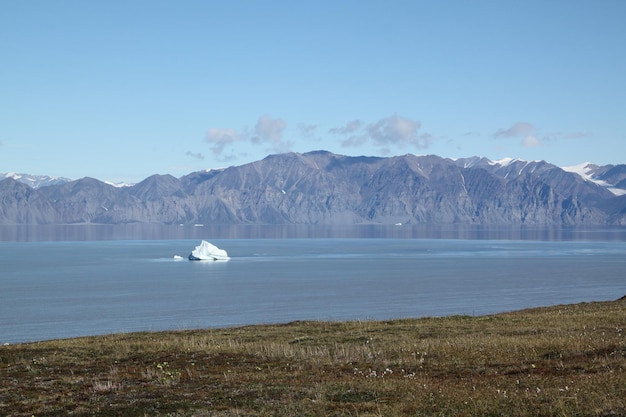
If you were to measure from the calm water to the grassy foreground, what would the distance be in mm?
36615

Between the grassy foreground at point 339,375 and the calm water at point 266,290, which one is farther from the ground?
the grassy foreground at point 339,375

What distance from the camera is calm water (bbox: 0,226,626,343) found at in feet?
246

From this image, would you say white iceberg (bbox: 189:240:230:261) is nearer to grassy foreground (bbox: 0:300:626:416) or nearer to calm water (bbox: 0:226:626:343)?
calm water (bbox: 0:226:626:343)

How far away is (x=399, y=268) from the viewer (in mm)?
146125

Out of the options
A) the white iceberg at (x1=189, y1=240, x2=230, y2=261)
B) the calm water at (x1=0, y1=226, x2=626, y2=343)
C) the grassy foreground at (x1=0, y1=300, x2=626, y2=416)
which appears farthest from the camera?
the white iceberg at (x1=189, y1=240, x2=230, y2=261)

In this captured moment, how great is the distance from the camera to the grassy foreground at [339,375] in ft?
57.6

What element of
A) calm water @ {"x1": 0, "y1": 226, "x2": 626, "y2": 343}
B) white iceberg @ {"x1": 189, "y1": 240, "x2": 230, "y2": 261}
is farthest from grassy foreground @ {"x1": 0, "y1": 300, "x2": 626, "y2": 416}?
white iceberg @ {"x1": 189, "y1": 240, "x2": 230, "y2": 261}

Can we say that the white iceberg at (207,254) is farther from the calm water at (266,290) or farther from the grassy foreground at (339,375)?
the grassy foreground at (339,375)

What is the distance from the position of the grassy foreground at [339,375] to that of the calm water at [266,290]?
36615mm

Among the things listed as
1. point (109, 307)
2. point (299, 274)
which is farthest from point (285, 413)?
point (299, 274)

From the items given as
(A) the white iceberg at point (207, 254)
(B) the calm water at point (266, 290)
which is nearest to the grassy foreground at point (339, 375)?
(B) the calm water at point (266, 290)

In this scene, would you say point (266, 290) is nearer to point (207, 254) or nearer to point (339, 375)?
point (207, 254)

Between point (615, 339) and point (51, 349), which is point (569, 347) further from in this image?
point (51, 349)

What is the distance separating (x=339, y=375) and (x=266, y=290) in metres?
80.9
